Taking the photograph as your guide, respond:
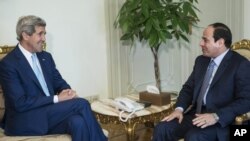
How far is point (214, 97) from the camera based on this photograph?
2354 mm

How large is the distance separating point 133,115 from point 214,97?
21.5 inches

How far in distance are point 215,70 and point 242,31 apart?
A: 2.32m

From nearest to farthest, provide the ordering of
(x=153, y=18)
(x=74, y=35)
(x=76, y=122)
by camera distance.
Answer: (x=76, y=122), (x=153, y=18), (x=74, y=35)

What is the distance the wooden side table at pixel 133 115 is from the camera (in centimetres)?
255

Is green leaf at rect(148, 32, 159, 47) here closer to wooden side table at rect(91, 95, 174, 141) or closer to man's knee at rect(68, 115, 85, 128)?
wooden side table at rect(91, 95, 174, 141)

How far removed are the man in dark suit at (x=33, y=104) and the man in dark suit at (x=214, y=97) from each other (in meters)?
0.47

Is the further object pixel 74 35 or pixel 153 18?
pixel 74 35

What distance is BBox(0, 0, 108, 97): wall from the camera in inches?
126

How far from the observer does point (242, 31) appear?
14.9ft

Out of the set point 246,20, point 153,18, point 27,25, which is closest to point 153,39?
point 153,18

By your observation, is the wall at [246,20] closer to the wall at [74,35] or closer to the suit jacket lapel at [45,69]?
the wall at [74,35]

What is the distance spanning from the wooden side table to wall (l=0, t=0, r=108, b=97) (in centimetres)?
95

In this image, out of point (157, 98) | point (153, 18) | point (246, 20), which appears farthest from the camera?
point (246, 20)

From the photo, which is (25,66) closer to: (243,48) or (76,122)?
(76,122)
